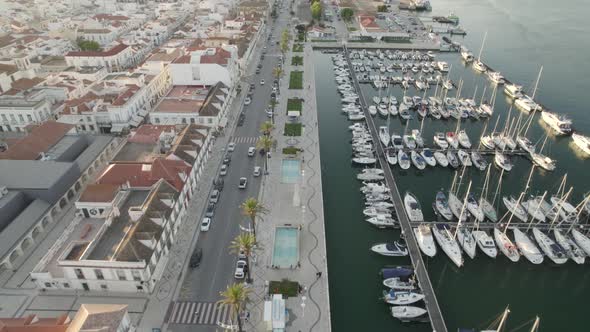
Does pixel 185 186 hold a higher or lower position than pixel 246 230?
higher

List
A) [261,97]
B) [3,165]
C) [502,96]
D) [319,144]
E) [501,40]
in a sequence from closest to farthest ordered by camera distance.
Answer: [3,165] → [319,144] → [261,97] → [502,96] → [501,40]

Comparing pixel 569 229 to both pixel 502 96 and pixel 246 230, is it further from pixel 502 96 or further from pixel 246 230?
pixel 502 96

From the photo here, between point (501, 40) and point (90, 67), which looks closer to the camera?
point (90, 67)

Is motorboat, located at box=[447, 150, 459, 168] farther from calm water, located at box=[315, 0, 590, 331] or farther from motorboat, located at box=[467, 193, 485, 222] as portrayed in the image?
motorboat, located at box=[467, 193, 485, 222]

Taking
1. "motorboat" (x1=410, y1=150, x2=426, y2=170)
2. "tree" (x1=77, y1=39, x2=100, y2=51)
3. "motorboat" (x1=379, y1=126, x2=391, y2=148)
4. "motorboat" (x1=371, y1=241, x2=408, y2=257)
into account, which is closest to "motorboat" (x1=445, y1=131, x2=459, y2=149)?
"motorboat" (x1=410, y1=150, x2=426, y2=170)

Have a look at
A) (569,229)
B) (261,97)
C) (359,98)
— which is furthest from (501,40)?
(569,229)

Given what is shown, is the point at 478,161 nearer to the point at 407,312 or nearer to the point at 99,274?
the point at 407,312

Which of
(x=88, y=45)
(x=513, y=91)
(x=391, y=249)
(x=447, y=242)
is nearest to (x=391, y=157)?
(x=447, y=242)
